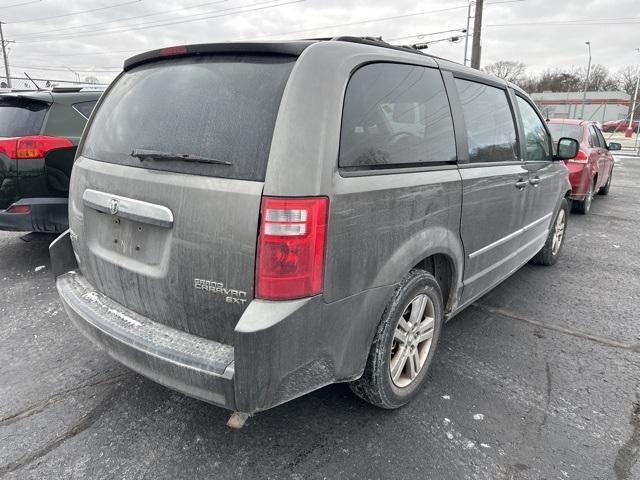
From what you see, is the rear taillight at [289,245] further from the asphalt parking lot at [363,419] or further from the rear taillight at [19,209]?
the rear taillight at [19,209]

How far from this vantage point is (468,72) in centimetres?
303

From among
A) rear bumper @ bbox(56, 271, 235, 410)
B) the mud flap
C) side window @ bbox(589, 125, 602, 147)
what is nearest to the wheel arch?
rear bumper @ bbox(56, 271, 235, 410)

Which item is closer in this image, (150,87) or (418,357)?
(150,87)

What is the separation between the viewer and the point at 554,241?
5.12 metres

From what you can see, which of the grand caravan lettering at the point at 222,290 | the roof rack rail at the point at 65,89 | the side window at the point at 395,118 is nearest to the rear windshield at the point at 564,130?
the side window at the point at 395,118

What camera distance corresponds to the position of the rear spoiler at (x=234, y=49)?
1.93m

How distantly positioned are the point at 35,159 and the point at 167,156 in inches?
122

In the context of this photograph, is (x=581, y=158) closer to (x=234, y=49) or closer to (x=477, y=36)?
(x=234, y=49)

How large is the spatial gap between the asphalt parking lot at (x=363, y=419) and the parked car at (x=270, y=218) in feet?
0.93

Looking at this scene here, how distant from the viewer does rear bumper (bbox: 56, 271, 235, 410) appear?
183 centimetres

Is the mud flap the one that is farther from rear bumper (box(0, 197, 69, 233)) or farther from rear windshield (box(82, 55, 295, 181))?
rear bumper (box(0, 197, 69, 233))

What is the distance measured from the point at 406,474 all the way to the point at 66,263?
2.27m

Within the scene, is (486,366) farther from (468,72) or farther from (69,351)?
(69,351)

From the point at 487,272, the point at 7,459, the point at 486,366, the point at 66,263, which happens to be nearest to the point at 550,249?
the point at 487,272
